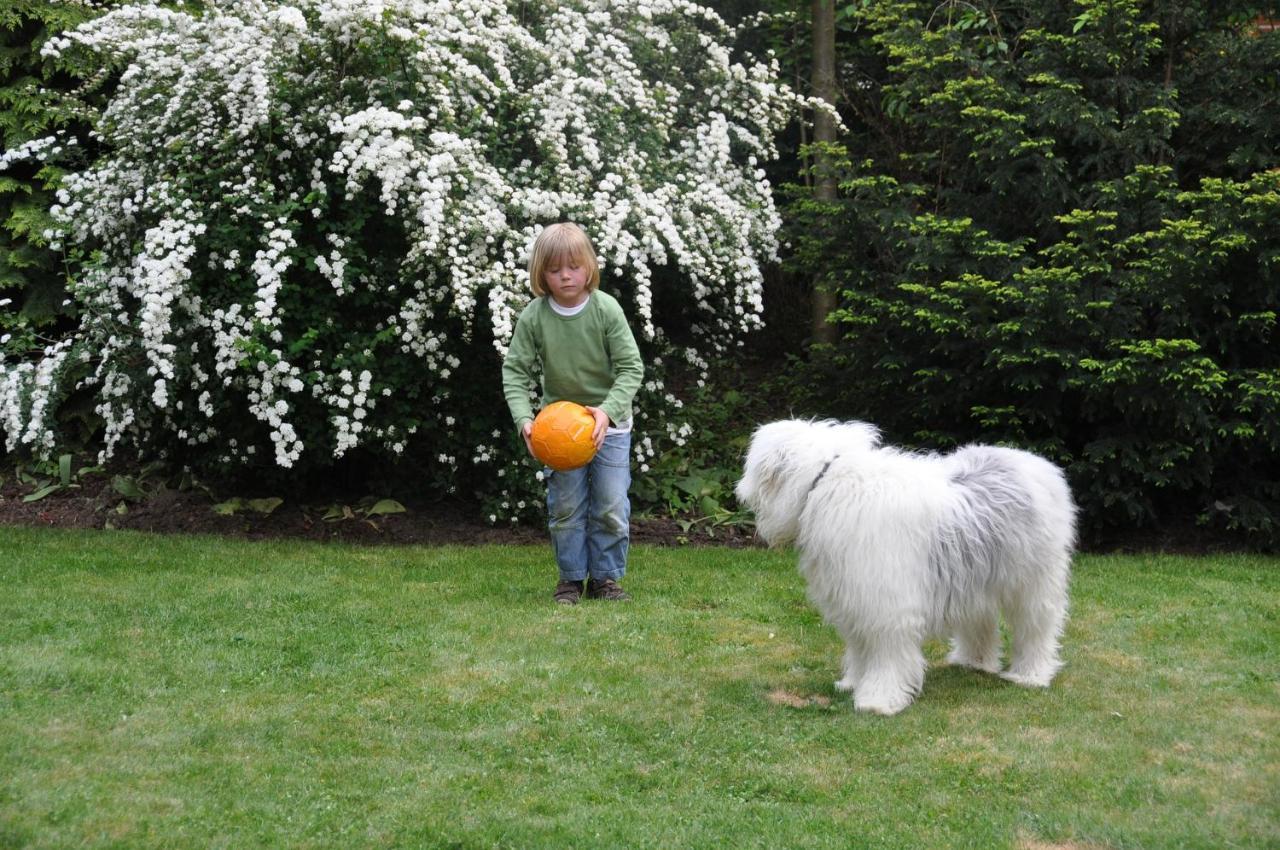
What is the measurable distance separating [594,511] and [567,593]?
0.43 m

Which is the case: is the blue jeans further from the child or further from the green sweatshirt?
the green sweatshirt

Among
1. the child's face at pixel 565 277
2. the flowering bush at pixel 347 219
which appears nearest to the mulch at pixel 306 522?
the flowering bush at pixel 347 219

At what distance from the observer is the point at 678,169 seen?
898cm

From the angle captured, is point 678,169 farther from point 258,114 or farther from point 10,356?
point 10,356

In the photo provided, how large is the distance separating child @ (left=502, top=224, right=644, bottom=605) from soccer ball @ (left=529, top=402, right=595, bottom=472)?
18 centimetres

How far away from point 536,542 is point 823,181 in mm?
3821

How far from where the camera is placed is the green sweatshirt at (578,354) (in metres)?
6.26

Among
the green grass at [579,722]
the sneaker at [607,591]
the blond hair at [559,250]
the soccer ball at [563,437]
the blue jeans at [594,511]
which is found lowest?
the green grass at [579,722]

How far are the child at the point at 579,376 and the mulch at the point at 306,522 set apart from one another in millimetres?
1738

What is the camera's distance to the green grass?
3.76 meters

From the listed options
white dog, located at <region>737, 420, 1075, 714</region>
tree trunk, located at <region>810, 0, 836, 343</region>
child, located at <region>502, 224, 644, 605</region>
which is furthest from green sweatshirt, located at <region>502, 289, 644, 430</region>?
tree trunk, located at <region>810, 0, 836, 343</region>

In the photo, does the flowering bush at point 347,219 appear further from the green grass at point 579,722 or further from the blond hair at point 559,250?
the green grass at point 579,722

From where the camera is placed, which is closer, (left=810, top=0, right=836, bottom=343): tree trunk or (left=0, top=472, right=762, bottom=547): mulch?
(left=0, top=472, right=762, bottom=547): mulch

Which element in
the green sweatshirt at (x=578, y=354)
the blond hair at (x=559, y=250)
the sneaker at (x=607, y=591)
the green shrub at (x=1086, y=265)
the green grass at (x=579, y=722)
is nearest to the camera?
the green grass at (x=579, y=722)
